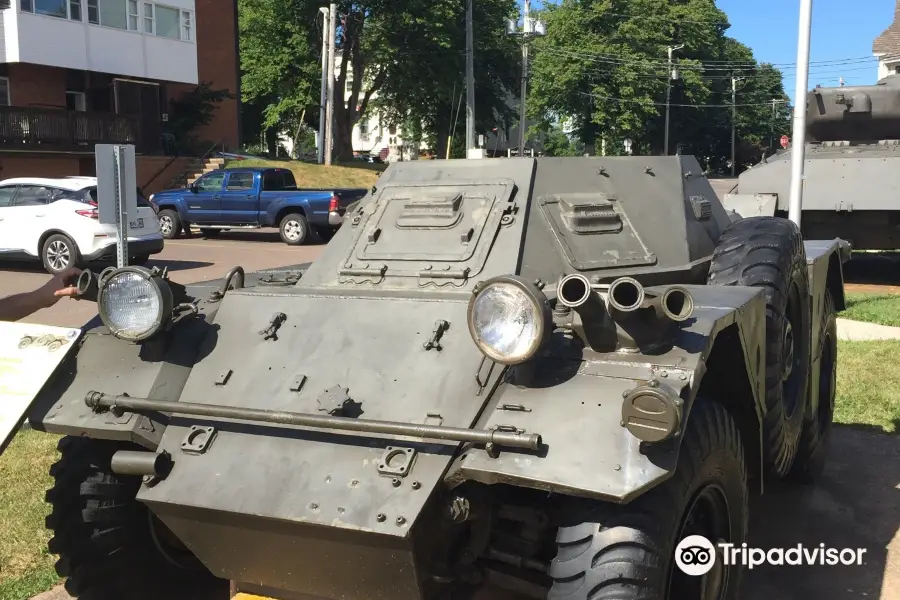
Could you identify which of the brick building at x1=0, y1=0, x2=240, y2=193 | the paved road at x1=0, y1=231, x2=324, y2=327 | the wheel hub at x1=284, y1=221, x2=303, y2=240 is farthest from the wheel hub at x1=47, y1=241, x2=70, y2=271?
the brick building at x1=0, y1=0, x2=240, y2=193

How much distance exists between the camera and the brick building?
25.2m

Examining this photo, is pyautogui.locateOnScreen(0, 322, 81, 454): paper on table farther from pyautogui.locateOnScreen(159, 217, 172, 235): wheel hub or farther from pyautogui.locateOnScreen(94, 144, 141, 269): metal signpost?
pyautogui.locateOnScreen(159, 217, 172, 235): wheel hub

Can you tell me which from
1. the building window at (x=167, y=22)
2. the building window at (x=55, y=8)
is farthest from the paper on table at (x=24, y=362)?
the building window at (x=167, y=22)

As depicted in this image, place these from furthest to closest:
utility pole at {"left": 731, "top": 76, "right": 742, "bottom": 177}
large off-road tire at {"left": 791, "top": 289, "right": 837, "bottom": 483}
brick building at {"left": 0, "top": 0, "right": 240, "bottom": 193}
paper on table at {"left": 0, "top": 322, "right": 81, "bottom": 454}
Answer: utility pole at {"left": 731, "top": 76, "right": 742, "bottom": 177} < brick building at {"left": 0, "top": 0, "right": 240, "bottom": 193} < large off-road tire at {"left": 791, "top": 289, "right": 837, "bottom": 483} < paper on table at {"left": 0, "top": 322, "right": 81, "bottom": 454}

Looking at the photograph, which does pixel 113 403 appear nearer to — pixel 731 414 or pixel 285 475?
pixel 285 475

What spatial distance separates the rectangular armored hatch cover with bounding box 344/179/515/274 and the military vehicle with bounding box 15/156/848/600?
13 millimetres

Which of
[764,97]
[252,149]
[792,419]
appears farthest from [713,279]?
[764,97]

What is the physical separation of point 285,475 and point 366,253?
145 centimetres

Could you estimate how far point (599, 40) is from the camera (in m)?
51.6

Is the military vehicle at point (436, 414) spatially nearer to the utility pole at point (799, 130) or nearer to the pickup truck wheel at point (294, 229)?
the utility pole at point (799, 130)

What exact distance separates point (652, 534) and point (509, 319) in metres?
0.80

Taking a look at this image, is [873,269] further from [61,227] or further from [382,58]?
[382,58]

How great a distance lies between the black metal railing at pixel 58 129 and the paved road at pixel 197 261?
6.28m

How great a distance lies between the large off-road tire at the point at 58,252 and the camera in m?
14.8
